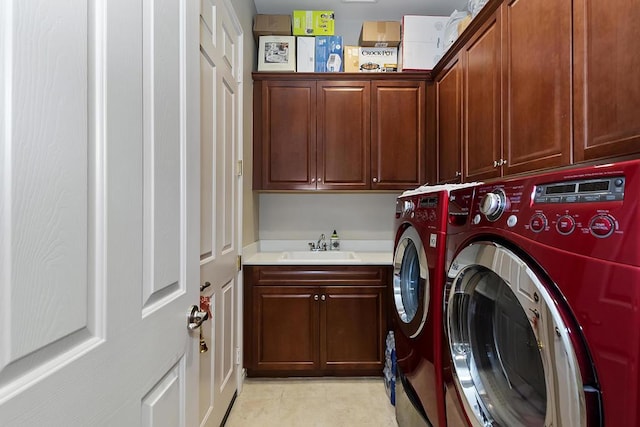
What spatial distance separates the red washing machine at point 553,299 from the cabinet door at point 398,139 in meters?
1.48

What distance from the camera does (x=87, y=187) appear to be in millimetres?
463

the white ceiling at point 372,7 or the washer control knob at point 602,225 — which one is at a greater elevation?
the white ceiling at point 372,7

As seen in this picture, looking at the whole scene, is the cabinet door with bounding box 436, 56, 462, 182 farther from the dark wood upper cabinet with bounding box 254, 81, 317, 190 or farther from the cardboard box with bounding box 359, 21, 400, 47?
the dark wood upper cabinet with bounding box 254, 81, 317, 190

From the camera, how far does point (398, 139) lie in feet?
7.89

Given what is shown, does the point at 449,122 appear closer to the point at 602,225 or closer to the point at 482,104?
the point at 482,104

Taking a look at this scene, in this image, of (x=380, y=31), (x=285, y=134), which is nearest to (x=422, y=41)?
(x=380, y=31)

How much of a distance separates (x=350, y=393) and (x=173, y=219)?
5.93 feet

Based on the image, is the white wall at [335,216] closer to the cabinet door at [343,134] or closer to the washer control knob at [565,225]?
the cabinet door at [343,134]

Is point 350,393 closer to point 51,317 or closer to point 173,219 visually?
point 173,219

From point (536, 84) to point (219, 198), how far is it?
1484 mm

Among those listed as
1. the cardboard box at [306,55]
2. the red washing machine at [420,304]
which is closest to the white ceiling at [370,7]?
the cardboard box at [306,55]

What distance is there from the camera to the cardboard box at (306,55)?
2398mm

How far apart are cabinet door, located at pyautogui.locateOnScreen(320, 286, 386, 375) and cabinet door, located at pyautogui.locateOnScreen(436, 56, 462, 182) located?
3.04 ft

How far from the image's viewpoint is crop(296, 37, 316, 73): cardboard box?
2.40 meters
